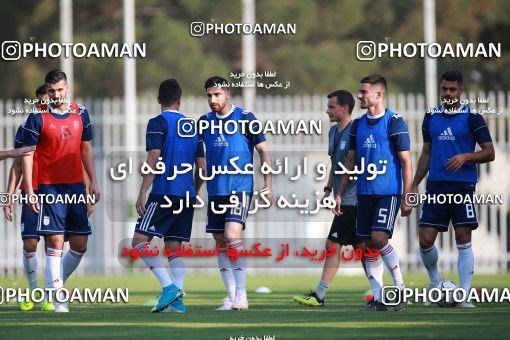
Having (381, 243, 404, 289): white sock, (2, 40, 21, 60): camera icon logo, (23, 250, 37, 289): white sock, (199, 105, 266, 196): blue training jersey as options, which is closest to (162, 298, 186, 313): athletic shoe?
(199, 105, 266, 196): blue training jersey

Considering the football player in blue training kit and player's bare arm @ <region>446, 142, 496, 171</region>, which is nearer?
player's bare arm @ <region>446, 142, 496, 171</region>

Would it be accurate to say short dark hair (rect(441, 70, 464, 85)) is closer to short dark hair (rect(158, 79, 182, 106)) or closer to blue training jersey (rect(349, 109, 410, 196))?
blue training jersey (rect(349, 109, 410, 196))

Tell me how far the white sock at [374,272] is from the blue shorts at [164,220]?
1.92 metres

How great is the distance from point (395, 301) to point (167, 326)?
2853mm

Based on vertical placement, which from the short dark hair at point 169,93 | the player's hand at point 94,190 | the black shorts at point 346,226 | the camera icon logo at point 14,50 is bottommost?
the black shorts at point 346,226

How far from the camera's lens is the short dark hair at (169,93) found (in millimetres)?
13789

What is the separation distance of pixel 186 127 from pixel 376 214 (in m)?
2.10

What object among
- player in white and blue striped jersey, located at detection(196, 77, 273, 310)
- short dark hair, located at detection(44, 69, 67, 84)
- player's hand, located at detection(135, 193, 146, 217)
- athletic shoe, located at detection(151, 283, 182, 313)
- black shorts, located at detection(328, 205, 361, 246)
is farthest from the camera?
black shorts, located at detection(328, 205, 361, 246)

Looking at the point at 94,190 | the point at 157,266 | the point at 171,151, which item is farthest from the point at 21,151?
the point at 157,266

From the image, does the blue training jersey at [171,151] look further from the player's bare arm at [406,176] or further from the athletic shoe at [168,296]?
the player's bare arm at [406,176]

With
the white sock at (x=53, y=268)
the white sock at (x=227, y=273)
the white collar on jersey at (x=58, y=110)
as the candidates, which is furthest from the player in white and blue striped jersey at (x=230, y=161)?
the white sock at (x=53, y=268)

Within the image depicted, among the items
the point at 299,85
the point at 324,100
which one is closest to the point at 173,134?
the point at 324,100

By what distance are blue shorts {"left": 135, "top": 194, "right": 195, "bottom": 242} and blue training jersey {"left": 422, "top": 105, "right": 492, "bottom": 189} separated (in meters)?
2.57

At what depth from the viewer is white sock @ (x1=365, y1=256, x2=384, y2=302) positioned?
14086 millimetres
